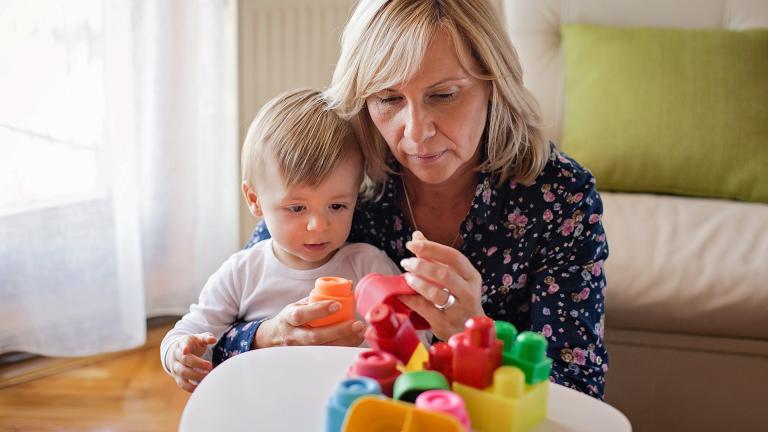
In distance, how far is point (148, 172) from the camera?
7.21ft

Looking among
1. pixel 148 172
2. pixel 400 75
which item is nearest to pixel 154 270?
pixel 148 172

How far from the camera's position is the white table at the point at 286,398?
0.84 m

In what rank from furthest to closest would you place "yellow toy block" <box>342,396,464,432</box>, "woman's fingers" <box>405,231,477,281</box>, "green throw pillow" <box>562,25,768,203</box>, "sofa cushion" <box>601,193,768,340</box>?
"green throw pillow" <box>562,25,768,203</box>
"sofa cushion" <box>601,193,768,340</box>
"woman's fingers" <box>405,231,477,281</box>
"yellow toy block" <box>342,396,464,432</box>

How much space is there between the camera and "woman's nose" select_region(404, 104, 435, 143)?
116cm

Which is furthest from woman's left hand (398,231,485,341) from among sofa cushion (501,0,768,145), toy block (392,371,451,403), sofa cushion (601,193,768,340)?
sofa cushion (501,0,768,145)

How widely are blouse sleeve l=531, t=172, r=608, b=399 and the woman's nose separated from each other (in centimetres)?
28

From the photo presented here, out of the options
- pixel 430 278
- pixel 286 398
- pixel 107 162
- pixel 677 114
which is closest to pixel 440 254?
pixel 430 278

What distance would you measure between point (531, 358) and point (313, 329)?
38 centimetres

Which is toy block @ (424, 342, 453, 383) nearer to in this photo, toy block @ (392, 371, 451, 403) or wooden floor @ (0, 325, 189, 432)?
toy block @ (392, 371, 451, 403)

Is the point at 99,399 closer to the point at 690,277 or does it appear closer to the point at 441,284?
the point at 441,284

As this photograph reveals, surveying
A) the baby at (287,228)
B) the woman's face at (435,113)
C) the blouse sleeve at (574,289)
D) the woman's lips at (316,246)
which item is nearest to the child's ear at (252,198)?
the baby at (287,228)

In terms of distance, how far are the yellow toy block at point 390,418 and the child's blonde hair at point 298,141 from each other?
564 mm

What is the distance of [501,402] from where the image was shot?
2.52 ft

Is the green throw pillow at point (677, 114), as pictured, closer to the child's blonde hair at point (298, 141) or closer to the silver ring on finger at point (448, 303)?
the child's blonde hair at point (298, 141)
